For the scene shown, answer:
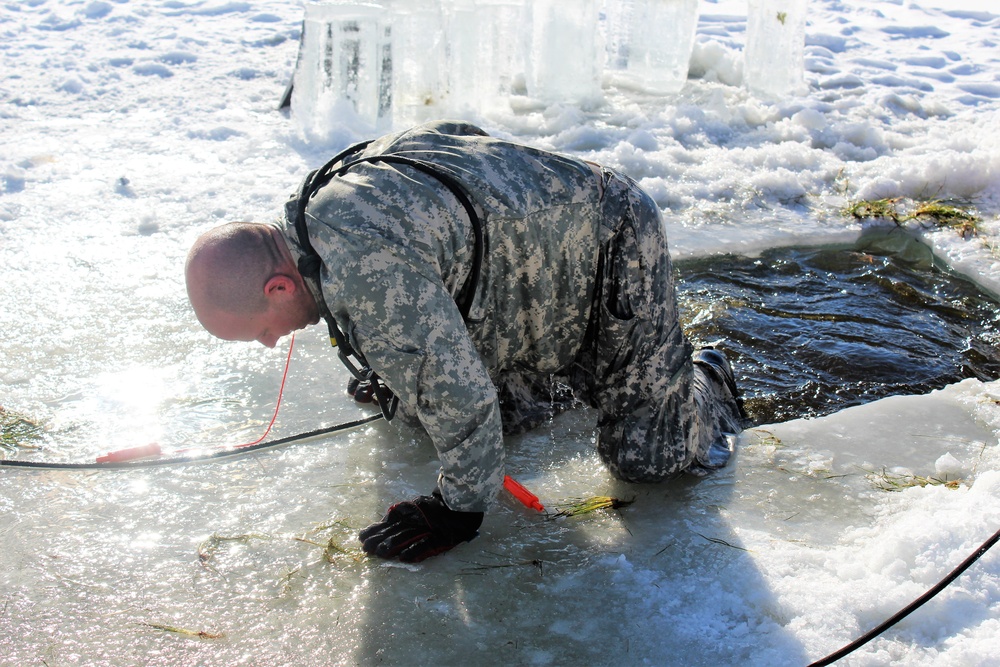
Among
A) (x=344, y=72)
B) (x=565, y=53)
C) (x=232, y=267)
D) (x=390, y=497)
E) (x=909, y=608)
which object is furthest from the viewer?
(x=565, y=53)

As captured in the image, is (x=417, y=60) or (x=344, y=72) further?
(x=417, y=60)

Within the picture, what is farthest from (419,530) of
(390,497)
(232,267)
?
(232,267)

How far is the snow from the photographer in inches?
85.5

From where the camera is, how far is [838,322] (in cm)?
400

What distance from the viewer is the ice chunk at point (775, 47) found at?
23.2 feet

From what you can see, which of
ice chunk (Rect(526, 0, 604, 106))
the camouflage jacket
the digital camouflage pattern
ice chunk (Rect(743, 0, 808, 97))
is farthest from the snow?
ice chunk (Rect(743, 0, 808, 97))

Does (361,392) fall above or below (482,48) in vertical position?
below

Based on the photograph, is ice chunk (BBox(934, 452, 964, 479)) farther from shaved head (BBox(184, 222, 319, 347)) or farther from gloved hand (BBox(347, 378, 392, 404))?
shaved head (BBox(184, 222, 319, 347))

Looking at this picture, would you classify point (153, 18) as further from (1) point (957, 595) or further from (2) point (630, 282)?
(1) point (957, 595)

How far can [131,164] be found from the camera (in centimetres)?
569

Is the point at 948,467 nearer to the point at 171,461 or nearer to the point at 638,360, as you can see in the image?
the point at 638,360

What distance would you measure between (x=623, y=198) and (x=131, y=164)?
14.1 feet

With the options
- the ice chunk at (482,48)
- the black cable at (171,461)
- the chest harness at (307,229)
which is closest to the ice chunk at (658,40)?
the ice chunk at (482,48)

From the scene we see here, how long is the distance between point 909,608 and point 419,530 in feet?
4.14
